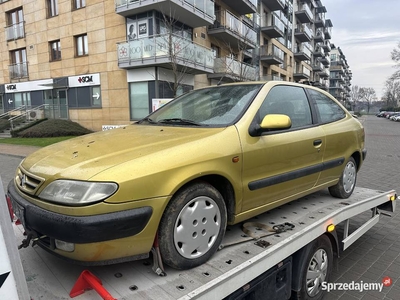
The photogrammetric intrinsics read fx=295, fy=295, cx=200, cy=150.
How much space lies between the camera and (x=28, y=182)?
1.97 meters

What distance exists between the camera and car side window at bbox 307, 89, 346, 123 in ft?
11.4

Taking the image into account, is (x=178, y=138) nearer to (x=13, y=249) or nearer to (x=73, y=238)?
(x=73, y=238)

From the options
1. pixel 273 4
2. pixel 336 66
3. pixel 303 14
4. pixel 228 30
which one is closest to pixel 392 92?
pixel 336 66

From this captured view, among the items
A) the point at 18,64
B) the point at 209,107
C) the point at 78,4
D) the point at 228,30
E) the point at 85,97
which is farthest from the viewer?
the point at 18,64

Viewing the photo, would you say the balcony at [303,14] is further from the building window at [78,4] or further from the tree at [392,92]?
the tree at [392,92]

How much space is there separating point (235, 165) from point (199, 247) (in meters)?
0.67

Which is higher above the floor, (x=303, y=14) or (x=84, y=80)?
(x=303, y=14)

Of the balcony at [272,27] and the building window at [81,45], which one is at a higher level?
the balcony at [272,27]

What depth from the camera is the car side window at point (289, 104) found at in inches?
111

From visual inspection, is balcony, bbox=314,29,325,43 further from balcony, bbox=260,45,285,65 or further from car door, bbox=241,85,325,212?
car door, bbox=241,85,325,212

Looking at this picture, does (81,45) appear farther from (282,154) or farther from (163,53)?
(282,154)

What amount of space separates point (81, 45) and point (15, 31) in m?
7.48

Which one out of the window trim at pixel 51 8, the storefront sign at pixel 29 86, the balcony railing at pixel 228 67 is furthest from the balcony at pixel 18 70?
the balcony railing at pixel 228 67

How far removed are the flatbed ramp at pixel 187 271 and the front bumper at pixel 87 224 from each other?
1.12 ft
